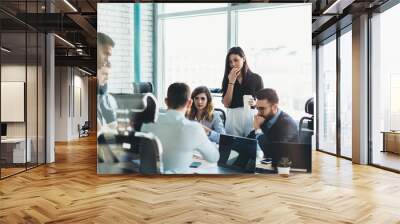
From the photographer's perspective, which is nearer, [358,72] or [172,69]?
[172,69]

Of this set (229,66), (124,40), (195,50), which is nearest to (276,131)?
(229,66)

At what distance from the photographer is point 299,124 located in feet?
20.0

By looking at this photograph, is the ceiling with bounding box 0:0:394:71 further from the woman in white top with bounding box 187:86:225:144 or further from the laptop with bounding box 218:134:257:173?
the laptop with bounding box 218:134:257:173

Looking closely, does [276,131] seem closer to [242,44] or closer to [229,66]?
[229,66]

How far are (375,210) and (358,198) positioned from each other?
541 millimetres

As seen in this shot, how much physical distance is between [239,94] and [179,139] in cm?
126

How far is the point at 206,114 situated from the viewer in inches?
242

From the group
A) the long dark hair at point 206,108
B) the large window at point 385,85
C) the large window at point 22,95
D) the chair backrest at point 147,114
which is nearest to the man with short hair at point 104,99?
the chair backrest at point 147,114

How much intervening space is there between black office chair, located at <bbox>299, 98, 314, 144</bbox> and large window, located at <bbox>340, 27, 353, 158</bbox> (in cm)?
271

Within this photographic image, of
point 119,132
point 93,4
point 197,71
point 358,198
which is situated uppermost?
point 93,4

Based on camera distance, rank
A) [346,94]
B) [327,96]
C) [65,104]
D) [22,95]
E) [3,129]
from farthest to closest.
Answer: [65,104], [327,96], [346,94], [22,95], [3,129]

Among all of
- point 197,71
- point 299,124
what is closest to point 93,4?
point 197,71

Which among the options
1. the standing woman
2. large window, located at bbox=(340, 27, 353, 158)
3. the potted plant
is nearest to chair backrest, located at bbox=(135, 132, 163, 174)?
the standing woman

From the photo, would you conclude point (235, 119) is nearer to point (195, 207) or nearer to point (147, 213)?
point (195, 207)
